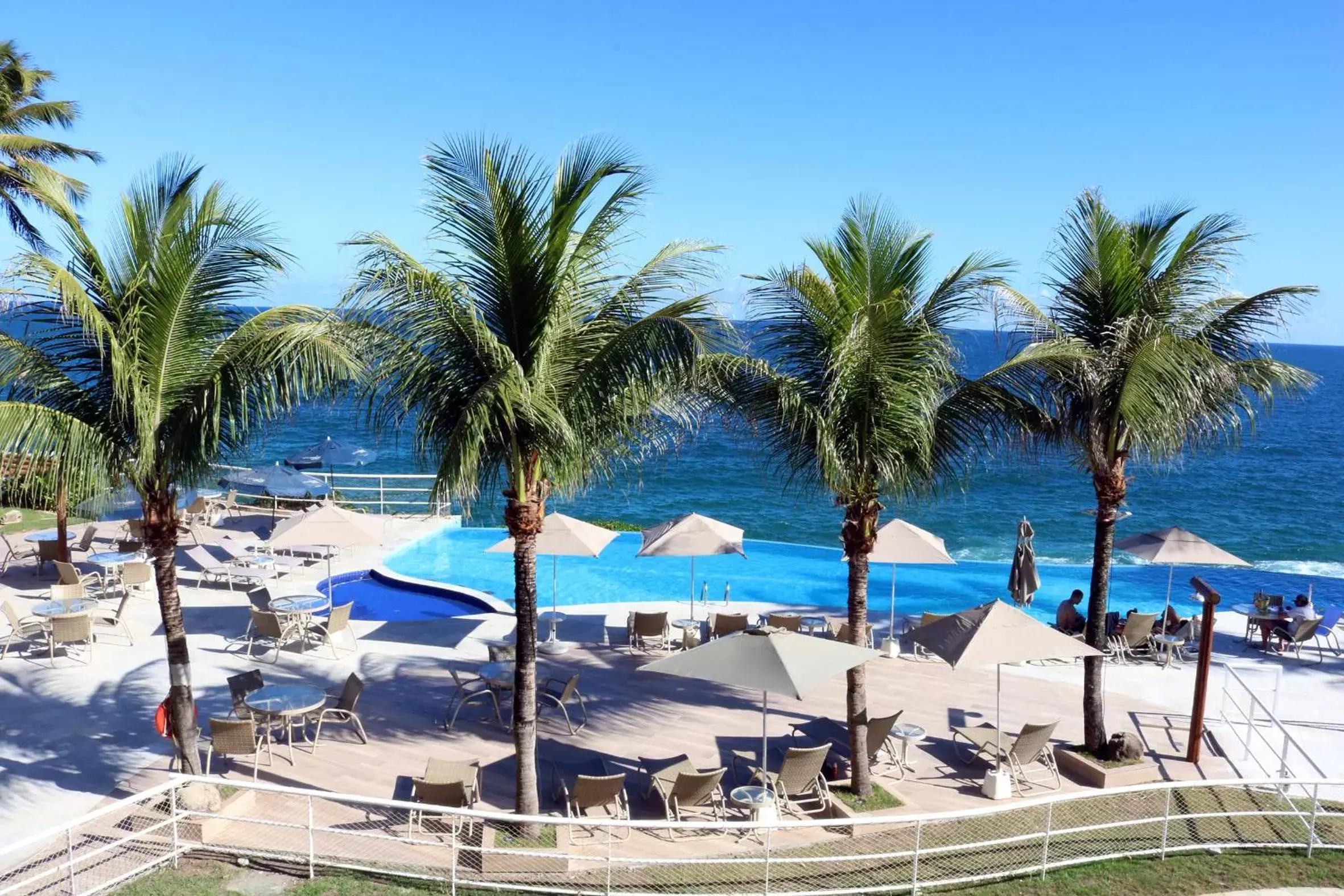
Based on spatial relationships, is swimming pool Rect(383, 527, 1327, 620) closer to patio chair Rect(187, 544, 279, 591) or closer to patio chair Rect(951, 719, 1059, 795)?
patio chair Rect(187, 544, 279, 591)

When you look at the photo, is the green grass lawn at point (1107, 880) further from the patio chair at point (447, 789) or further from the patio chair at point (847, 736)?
the patio chair at point (847, 736)

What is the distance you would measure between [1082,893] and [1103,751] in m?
3.12

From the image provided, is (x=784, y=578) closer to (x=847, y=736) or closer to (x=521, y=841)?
(x=847, y=736)

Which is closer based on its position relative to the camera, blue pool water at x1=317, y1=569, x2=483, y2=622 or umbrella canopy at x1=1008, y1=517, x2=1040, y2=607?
umbrella canopy at x1=1008, y1=517, x2=1040, y2=607

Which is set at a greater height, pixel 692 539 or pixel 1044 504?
pixel 692 539

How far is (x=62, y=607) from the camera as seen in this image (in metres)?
13.6

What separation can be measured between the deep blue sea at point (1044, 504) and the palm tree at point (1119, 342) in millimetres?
17012

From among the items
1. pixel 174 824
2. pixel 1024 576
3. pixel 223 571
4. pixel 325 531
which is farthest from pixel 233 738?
pixel 1024 576

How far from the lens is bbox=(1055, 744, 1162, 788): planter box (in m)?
9.77

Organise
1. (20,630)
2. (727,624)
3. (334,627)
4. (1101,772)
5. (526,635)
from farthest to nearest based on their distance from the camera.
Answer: (727,624) → (334,627) → (20,630) → (1101,772) → (526,635)

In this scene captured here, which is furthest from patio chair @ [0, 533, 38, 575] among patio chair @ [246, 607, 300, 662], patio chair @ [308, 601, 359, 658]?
patio chair @ [308, 601, 359, 658]

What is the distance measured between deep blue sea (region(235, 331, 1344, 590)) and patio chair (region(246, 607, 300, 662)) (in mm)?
13141

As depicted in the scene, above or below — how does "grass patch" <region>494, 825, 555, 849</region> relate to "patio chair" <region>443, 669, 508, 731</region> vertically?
below

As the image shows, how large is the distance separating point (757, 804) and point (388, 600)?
11.3 meters
